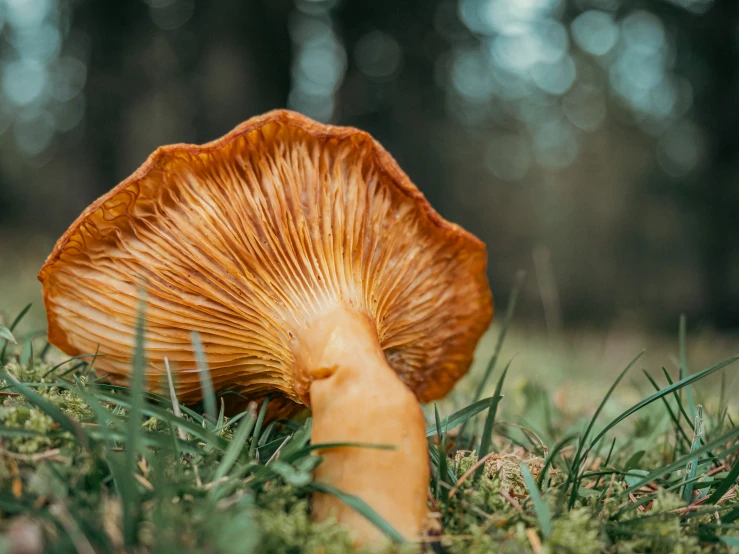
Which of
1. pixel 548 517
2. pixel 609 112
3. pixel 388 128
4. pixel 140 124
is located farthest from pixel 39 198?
pixel 609 112

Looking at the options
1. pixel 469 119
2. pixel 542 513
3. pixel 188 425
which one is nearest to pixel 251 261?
pixel 188 425

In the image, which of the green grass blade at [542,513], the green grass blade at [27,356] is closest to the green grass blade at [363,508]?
the green grass blade at [542,513]

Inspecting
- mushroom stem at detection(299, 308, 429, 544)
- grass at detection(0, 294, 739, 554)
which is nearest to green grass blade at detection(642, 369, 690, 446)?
grass at detection(0, 294, 739, 554)

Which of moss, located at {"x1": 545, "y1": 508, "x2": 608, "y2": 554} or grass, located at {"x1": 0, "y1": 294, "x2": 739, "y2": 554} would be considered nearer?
grass, located at {"x1": 0, "y1": 294, "x2": 739, "y2": 554}

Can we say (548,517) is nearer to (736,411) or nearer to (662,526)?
(662,526)

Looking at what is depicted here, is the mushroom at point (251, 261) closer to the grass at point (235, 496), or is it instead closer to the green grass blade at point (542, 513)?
the grass at point (235, 496)

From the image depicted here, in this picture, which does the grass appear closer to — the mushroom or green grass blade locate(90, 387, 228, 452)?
green grass blade locate(90, 387, 228, 452)

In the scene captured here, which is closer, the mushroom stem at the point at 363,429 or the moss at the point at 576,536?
the moss at the point at 576,536
